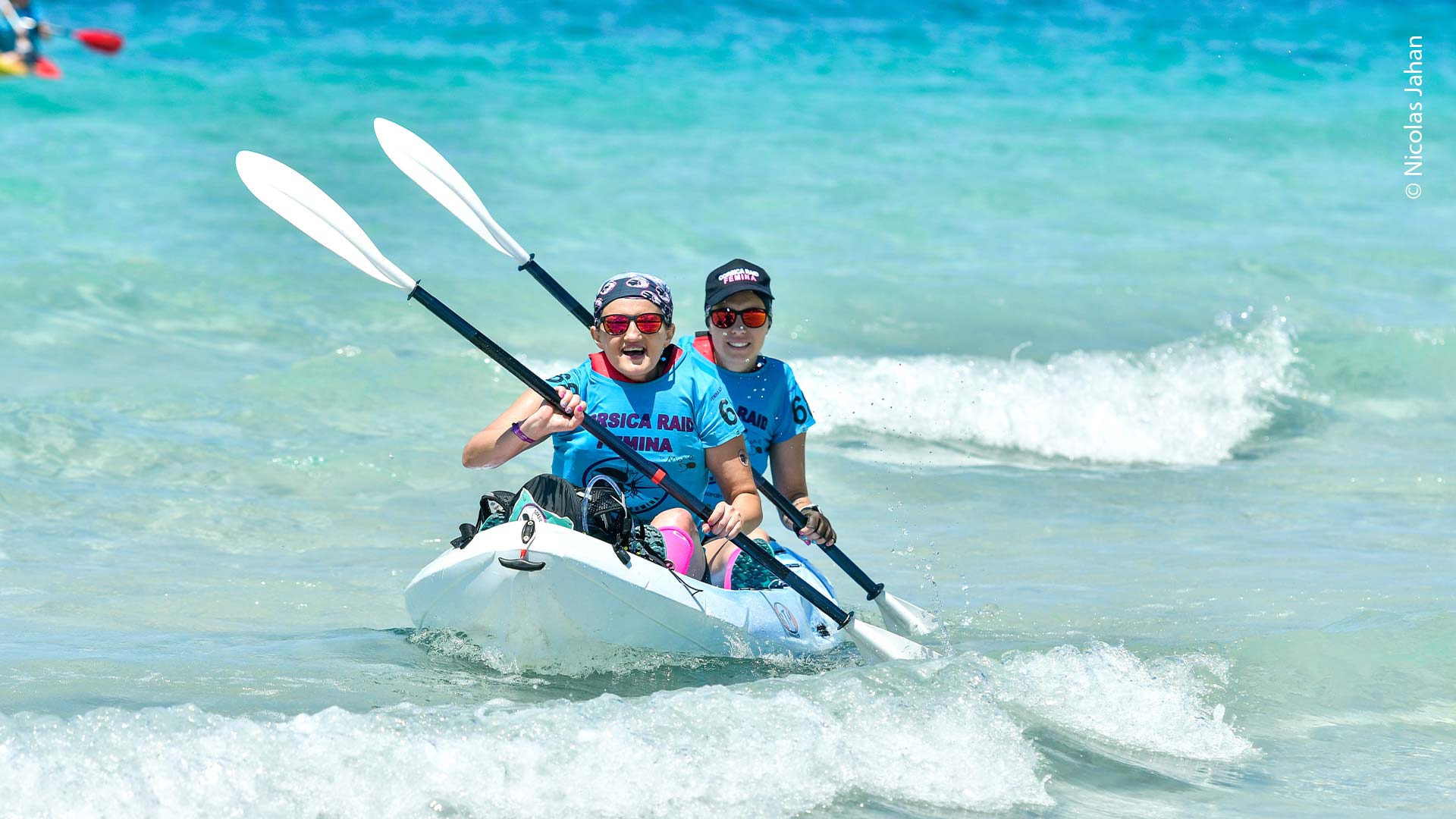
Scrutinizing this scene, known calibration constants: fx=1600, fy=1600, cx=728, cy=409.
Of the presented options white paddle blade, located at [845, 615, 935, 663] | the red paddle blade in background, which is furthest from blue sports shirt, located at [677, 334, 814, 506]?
the red paddle blade in background

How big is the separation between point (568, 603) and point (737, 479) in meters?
0.70

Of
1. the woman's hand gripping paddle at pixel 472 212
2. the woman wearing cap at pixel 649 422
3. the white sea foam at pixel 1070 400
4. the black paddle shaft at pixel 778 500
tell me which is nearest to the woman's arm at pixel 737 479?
the woman wearing cap at pixel 649 422

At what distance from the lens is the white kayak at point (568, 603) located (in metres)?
4.76

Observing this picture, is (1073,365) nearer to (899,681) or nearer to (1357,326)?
(1357,326)

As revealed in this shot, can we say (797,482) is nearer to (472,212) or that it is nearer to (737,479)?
(737,479)

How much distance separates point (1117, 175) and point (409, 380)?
10344 millimetres

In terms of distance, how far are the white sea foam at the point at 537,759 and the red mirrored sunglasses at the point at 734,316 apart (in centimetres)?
137

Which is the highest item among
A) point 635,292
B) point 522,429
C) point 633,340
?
point 635,292

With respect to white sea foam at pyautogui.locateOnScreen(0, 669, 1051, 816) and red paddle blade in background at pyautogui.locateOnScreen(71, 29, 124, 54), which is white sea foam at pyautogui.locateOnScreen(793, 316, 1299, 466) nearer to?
white sea foam at pyautogui.locateOnScreen(0, 669, 1051, 816)

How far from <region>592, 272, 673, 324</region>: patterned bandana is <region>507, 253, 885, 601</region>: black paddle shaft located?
572 millimetres

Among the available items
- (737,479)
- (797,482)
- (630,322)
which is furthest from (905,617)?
(630,322)

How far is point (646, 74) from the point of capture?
23.1 meters

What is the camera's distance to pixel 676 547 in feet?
17.0

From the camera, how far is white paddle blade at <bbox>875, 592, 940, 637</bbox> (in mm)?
6066
